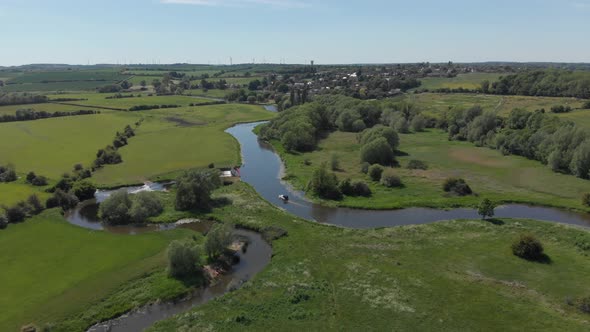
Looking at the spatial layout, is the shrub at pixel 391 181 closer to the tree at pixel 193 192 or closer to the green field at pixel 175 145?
the tree at pixel 193 192

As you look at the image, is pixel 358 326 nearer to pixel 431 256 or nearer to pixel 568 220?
pixel 431 256

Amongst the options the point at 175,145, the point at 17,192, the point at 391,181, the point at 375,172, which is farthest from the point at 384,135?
the point at 17,192

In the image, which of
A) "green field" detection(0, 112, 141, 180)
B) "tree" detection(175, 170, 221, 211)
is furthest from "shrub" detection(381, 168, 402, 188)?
"green field" detection(0, 112, 141, 180)

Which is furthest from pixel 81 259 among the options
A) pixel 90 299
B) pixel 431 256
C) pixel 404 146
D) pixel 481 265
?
pixel 404 146

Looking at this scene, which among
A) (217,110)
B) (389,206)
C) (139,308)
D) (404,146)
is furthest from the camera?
(217,110)

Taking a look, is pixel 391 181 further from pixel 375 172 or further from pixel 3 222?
pixel 3 222

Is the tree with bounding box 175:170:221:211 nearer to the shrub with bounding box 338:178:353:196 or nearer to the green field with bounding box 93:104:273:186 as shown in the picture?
the green field with bounding box 93:104:273:186
